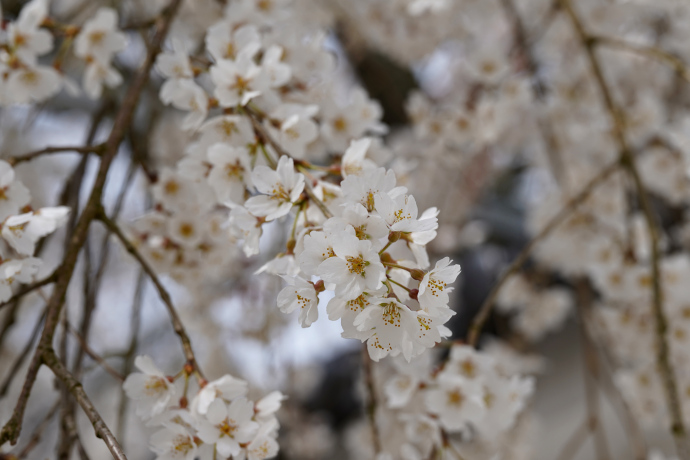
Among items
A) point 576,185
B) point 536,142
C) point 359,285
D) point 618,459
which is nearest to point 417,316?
point 359,285

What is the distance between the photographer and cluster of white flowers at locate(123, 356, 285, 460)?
70 cm

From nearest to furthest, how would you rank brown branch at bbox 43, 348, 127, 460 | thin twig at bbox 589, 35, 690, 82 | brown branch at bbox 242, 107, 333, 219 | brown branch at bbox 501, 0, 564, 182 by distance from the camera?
brown branch at bbox 43, 348, 127, 460
brown branch at bbox 242, 107, 333, 219
thin twig at bbox 589, 35, 690, 82
brown branch at bbox 501, 0, 564, 182

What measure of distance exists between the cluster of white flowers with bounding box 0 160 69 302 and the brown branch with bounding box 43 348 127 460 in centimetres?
10

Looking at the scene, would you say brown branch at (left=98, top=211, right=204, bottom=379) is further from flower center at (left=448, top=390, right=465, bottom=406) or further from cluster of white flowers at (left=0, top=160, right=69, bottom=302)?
flower center at (left=448, top=390, right=465, bottom=406)

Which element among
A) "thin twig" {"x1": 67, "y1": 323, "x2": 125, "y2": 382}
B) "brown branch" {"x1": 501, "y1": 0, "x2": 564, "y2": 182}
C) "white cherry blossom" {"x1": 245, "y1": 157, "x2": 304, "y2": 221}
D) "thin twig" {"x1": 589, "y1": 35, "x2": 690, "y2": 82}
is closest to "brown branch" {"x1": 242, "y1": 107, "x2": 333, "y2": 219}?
"white cherry blossom" {"x1": 245, "y1": 157, "x2": 304, "y2": 221}

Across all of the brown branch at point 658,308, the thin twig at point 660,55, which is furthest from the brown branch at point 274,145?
the thin twig at point 660,55

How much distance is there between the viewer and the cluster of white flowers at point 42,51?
3.24 feet

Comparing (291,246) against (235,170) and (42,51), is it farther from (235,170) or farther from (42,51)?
(42,51)

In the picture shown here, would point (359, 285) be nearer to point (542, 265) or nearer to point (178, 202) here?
point (178, 202)

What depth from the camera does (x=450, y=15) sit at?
7.16ft

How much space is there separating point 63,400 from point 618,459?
9.86 ft

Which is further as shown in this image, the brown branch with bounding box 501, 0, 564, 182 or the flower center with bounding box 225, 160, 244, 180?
the brown branch with bounding box 501, 0, 564, 182

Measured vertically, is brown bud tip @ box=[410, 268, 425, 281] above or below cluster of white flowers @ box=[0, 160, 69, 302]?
above

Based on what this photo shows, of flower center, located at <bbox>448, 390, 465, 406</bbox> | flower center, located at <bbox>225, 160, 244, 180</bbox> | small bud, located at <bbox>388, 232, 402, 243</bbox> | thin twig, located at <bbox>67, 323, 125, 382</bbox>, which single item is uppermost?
small bud, located at <bbox>388, 232, 402, 243</bbox>
